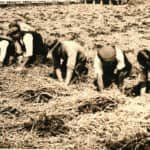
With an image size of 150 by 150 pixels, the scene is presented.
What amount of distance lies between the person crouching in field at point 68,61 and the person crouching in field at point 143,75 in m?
1.06

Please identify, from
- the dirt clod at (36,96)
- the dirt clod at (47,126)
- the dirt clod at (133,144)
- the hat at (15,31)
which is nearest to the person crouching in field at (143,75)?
the dirt clod at (36,96)

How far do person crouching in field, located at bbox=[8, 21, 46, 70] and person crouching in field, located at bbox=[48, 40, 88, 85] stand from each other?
90 centimetres

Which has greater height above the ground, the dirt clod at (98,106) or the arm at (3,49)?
the arm at (3,49)

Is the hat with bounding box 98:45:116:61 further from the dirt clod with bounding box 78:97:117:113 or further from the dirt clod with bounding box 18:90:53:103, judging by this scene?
the dirt clod with bounding box 18:90:53:103

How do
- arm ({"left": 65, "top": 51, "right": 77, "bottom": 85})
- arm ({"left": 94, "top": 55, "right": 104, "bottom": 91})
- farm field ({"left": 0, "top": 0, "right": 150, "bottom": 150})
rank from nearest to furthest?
farm field ({"left": 0, "top": 0, "right": 150, "bottom": 150}), arm ({"left": 94, "top": 55, "right": 104, "bottom": 91}), arm ({"left": 65, "top": 51, "right": 77, "bottom": 85})

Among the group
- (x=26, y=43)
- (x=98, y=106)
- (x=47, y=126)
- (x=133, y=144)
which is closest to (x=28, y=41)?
(x=26, y=43)

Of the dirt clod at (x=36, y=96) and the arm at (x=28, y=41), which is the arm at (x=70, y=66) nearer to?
the dirt clod at (x=36, y=96)

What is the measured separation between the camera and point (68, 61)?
804cm

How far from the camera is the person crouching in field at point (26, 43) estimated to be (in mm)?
9219

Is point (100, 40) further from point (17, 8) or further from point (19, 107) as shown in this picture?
point (17, 8)

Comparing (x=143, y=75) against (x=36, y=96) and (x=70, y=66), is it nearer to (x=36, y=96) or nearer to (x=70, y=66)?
(x=70, y=66)

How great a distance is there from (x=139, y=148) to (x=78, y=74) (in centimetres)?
285

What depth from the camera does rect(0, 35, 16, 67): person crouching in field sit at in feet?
30.6

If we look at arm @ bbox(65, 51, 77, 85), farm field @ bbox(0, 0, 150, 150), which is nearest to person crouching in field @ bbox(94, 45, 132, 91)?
farm field @ bbox(0, 0, 150, 150)
